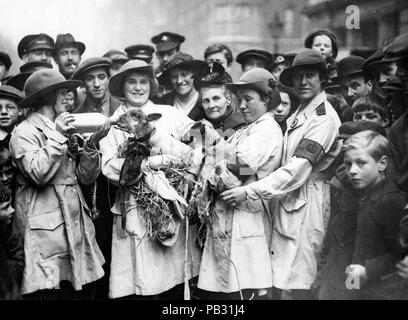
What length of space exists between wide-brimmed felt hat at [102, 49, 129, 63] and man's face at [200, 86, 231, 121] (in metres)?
0.97

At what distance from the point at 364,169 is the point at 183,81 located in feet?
5.48

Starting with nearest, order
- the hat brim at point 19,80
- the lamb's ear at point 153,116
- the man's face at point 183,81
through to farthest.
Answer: the lamb's ear at point 153,116, the hat brim at point 19,80, the man's face at point 183,81

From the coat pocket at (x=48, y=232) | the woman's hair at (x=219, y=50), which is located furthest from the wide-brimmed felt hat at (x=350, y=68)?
the coat pocket at (x=48, y=232)

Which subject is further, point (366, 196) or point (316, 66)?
point (316, 66)

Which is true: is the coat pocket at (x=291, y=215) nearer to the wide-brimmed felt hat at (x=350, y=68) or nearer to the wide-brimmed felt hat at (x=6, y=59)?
the wide-brimmed felt hat at (x=350, y=68)

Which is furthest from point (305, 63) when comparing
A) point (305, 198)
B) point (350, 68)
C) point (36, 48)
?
point (36, 48)

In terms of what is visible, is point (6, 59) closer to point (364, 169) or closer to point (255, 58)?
point (255, 58)

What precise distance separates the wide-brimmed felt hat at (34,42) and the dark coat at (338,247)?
2742mm

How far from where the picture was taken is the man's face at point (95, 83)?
15.0 feet

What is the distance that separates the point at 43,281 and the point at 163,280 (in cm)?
85

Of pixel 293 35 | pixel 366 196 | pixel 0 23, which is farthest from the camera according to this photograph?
pixel 293 35
